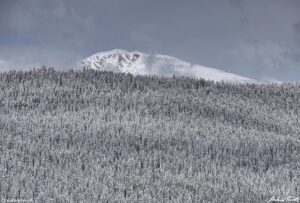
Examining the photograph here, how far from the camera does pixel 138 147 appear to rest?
106 m

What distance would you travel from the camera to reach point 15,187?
5103cm

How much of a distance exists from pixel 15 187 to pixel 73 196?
15.8 ft

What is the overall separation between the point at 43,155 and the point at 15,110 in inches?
2844

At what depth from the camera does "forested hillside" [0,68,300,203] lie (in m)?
58.8

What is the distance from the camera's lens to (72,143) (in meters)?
106

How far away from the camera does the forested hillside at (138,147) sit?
5884 centimetres

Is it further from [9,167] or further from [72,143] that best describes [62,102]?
[9,167]

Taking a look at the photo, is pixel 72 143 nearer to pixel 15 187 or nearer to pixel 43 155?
pixel 43 155

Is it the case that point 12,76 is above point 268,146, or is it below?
above

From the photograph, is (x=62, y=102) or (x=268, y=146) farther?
(x=62, y=102)

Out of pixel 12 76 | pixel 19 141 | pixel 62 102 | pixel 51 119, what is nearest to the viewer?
pixel 19 141

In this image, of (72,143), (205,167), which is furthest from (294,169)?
(72,143)

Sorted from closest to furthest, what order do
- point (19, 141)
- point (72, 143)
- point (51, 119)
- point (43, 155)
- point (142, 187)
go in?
point (142, 187)
point (43, 155)
point (19, 141)
point (72, 143)
point (51, 119)

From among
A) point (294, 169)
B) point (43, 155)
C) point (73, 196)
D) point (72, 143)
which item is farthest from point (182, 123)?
point (73, 196)
